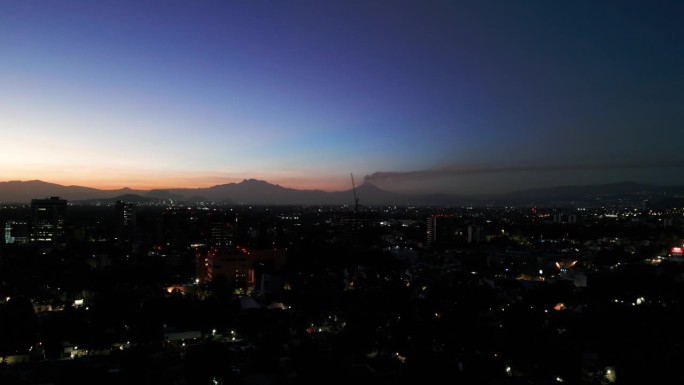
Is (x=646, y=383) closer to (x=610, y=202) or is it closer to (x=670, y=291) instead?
(x=670, y=291)

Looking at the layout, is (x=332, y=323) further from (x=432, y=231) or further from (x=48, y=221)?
(x=48, y=221)

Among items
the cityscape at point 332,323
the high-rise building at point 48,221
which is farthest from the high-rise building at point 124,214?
the cityscape at point 332,323

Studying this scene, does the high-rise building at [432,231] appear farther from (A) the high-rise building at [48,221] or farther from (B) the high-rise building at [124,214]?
(A) the high-rise building at [48,221]

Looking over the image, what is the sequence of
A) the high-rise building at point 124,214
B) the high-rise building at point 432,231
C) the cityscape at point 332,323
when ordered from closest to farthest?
the cityscape at point 332,323, the high-rise building at point 432,231, the high-rise building at point 124,214

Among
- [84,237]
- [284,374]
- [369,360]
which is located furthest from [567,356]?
[84,237]

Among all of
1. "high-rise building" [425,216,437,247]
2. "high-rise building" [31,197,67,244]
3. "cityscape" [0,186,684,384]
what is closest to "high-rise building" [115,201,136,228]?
"high-rise building" [31,197,67,244]

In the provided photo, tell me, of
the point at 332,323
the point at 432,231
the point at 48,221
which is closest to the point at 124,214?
the point at 48,221

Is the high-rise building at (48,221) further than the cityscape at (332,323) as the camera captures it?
Yes

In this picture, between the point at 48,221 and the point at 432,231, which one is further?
the point at 432,231
